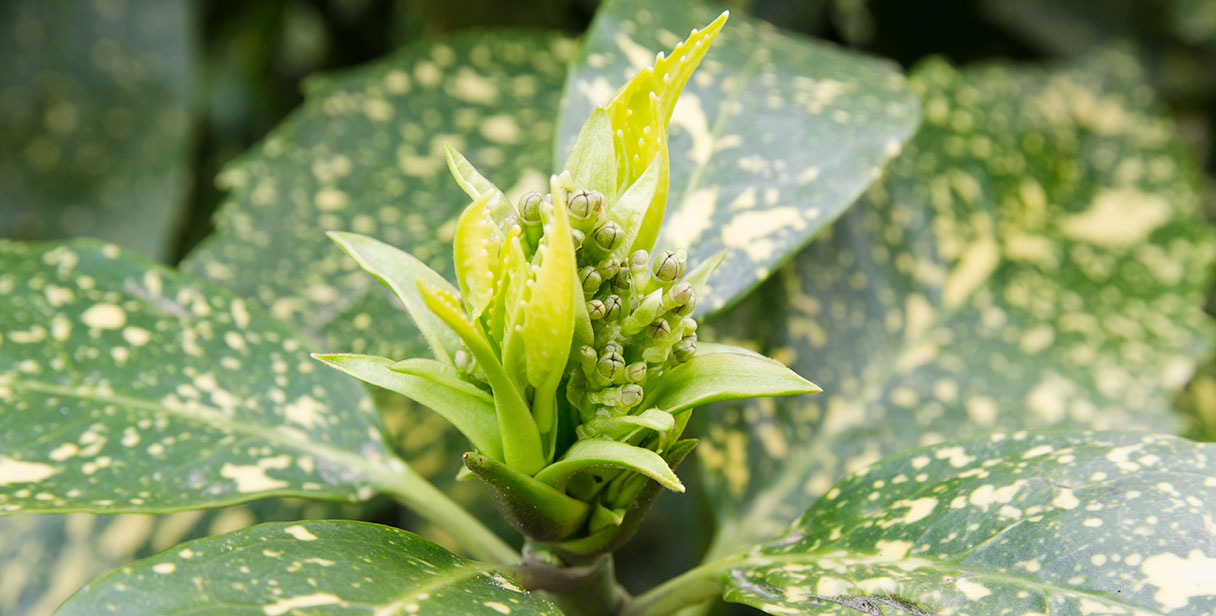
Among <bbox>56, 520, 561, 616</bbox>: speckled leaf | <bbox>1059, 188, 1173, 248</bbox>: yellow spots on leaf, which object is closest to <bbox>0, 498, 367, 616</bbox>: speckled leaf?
<bbox>56, 520, 561, 616</bbox>: speckled leaf

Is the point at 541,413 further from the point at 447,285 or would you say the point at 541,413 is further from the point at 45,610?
the point at 45,610

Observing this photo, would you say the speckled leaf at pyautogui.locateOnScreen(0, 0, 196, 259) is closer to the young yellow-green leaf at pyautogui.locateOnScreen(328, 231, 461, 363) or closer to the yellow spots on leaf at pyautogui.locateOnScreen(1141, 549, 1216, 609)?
the young yellow-green leaf at pyautogui.locateOnScreen(328, 231, 461, 363)

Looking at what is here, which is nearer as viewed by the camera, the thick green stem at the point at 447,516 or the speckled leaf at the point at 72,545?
the thick green stem at the point at 447,516

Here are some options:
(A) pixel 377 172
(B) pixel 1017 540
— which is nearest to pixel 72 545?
(A) pixel 377 172

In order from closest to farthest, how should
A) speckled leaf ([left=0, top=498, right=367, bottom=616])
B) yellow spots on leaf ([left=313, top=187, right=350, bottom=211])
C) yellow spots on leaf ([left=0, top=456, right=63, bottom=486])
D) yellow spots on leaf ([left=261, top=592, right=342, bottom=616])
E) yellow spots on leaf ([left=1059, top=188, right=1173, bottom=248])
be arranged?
yellow spots on leaf ([left=261, top=592, right=342, bottom=616]), yellow spots on leaf ([left=0, top=456, right=63, bottom=486]), speckled leaf ([left=0, top=498, right=367, bottom=616]), yellow spots on leaf ([left=313, top=187, right=350, bottom=211]), yellow spots on leaf ([left=1059, top=188, right=1173, bottom=248])

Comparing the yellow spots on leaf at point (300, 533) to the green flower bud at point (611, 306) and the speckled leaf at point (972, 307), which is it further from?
the speckled leaf at point (972, 307)

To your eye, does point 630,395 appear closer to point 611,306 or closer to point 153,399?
point 611,306

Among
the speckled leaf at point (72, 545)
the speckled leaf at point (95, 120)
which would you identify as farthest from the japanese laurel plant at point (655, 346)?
the speckled leaf at point (95, 120)
